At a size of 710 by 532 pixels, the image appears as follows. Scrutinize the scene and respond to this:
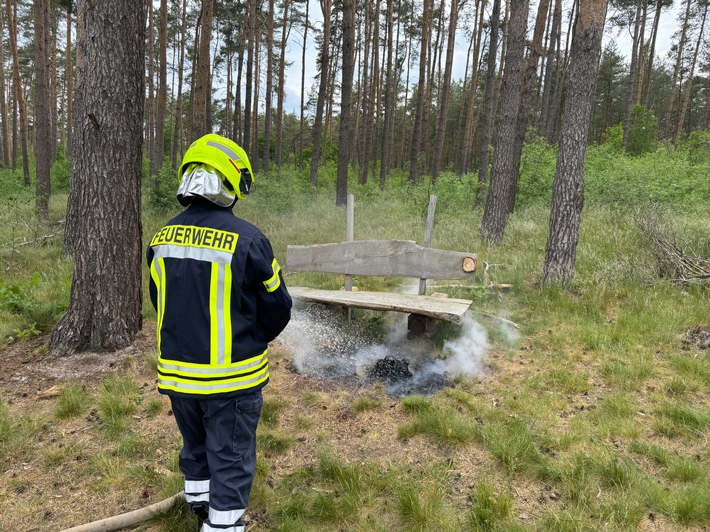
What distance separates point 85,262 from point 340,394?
112 inches

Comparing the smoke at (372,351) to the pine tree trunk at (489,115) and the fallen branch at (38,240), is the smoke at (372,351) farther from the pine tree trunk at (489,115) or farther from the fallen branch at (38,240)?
the pine tree trunk at (489,115)

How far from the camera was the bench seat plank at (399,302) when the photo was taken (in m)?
4.32

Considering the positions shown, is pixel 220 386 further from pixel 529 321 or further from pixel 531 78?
pixel 531 78

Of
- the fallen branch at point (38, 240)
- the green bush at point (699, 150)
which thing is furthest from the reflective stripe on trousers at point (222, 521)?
the green bush at point (699, 150)

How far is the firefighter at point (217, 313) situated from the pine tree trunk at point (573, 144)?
5.10m

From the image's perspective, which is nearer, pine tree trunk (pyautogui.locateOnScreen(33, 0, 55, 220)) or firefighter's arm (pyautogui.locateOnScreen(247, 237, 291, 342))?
firefighter's arm (pyautogui.locateOnScreen(247, 237, 291, 342))

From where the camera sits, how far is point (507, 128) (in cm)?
872

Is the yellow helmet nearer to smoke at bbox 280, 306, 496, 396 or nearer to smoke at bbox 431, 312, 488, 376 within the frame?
smoke at bbox 280, 306, 496, 396

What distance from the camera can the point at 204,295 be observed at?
6.39 feet

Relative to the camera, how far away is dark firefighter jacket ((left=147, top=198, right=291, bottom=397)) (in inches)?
76.7

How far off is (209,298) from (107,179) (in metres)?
3.13

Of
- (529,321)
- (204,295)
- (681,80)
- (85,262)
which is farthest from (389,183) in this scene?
(681,80)

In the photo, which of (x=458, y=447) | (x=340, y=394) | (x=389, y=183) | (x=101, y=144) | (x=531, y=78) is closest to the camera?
(x=458, y=447)

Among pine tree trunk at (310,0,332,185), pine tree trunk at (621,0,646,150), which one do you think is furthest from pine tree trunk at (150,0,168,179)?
pine tree trunk at (621,0,646,150)
